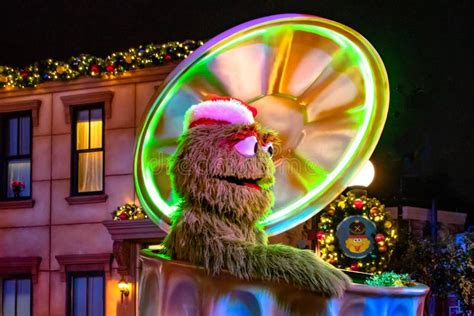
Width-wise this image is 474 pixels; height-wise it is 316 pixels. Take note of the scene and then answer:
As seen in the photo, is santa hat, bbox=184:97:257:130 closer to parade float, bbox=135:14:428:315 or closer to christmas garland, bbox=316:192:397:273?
parade float, bbox=135:14:428:315

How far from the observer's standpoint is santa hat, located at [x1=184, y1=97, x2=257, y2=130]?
17.7 ft

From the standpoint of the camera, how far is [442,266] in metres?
14.7

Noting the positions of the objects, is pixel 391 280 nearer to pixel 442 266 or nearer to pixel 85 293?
pixel 85 293

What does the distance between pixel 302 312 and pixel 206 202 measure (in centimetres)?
101

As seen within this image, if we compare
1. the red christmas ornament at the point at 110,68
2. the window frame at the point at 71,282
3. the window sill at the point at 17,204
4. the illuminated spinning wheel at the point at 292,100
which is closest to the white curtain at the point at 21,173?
the window sill at the point at 17,204

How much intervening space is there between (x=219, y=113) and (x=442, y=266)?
1034 cm

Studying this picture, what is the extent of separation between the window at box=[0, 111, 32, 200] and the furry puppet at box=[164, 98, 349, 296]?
8883mm

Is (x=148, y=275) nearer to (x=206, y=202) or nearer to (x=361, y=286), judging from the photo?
(x=206, y=202)

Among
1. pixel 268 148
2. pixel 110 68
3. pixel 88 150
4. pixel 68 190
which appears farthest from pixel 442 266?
pixel 268 148

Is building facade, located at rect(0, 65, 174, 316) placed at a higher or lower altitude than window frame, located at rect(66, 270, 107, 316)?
higher

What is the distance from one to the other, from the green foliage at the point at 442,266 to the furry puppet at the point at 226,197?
9588 mm

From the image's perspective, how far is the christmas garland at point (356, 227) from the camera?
12.5m

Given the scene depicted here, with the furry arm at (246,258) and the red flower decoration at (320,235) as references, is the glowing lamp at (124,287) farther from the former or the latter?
the furry arm at (246,258)

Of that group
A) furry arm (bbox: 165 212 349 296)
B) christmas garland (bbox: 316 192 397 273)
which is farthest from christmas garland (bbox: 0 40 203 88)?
furry arm (bbox: 165 212 349 296)
